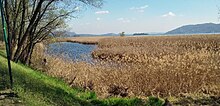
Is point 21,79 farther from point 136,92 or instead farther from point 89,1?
point 89,1

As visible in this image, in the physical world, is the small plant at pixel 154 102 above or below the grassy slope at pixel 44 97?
below

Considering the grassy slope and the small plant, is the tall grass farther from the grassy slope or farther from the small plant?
the grassy slope

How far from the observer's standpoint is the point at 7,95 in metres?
7.68

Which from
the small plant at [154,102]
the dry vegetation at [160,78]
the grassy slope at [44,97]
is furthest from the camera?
the dry vegetation at [160,78]

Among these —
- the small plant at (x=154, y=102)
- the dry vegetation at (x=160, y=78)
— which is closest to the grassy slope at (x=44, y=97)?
the small plant at (x=154, y=102)

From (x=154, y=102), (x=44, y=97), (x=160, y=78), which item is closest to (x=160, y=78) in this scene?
(x=160, y=78)

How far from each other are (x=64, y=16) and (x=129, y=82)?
296 inches

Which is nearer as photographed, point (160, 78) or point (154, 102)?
point (154, 102)

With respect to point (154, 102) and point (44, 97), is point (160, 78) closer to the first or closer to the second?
point (154, 102)

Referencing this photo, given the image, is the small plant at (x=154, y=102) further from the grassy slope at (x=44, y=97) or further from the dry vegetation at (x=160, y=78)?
the dry vegetation at (x=160, y=78)

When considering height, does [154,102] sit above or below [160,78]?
below

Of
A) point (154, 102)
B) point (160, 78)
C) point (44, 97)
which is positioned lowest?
point (154, 102)

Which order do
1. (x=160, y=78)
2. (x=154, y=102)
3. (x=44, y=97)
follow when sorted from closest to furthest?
(x=44, y=97)
(x=154, y=102)
(x=160, y=78)

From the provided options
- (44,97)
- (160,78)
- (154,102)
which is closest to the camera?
(44,97)
